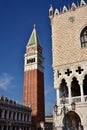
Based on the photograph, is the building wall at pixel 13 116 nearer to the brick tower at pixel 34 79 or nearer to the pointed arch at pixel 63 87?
the brick tower at pixel 34 79

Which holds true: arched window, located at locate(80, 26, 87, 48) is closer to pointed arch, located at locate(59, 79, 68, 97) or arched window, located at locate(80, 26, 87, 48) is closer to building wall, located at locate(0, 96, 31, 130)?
pointed arch, located at locate(59, 79, 68, 97)

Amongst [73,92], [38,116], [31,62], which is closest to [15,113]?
[38,116]

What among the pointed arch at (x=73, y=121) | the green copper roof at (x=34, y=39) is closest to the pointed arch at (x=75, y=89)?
the pointed arch at (x=73, y=121)

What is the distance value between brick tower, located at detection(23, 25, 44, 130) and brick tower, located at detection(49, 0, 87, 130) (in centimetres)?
4419

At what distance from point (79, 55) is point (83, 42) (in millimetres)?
1537

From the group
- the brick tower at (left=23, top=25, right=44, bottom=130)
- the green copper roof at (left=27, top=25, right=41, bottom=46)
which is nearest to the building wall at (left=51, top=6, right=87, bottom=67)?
the brick tower at (left=23, top=25, right=44, bottom=130)

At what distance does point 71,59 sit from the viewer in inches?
858

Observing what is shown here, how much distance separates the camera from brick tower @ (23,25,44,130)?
6656 centimetres

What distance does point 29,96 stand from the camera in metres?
69.3

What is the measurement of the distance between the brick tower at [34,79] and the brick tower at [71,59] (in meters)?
44.2

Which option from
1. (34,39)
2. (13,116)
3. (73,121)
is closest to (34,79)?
(34,39)

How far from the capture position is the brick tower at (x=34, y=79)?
66562 millimetres

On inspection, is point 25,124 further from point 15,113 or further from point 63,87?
point 63,87

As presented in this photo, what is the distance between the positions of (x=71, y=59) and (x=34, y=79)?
161 ft
